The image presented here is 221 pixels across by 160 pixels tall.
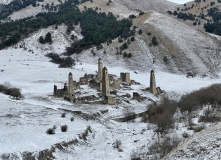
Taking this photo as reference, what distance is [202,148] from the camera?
38.7 ft

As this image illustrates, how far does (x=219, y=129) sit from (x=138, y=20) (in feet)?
266

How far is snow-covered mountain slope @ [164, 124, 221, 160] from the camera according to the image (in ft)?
37.0

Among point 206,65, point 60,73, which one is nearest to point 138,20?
point 206,65

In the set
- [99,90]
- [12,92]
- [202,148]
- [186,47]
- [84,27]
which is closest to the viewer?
[202,148]

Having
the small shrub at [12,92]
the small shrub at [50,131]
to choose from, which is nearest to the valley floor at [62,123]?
the small shrub at [50,131]

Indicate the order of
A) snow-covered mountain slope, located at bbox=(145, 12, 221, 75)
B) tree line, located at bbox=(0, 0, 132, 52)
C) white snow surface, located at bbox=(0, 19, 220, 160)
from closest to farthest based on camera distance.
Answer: white snow surface, located at bbox=(0, 19, 220, 160)
snow-covered mountain slope, located at bbox=(145, 12, 221, 75)
tree line, located at bbox=(0, 0, 132, 52)

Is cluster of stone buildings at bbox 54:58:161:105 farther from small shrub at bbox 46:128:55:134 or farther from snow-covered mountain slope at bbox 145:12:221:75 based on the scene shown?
snow-covered mountain slope at bbox 145:12:221:75

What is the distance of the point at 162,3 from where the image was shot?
190 meters

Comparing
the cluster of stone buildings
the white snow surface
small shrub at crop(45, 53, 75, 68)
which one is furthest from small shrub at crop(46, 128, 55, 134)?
small shrub at crop(45, 53, 75, 68)

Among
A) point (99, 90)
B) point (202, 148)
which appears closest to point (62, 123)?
point (202, 148)

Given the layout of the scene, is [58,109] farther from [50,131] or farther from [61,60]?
[61,60]

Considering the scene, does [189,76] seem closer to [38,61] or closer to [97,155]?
[38,61]

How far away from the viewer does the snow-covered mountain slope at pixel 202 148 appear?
1127 centimetres

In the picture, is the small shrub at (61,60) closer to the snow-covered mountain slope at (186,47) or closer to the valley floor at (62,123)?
the valley floor at (62,123)
